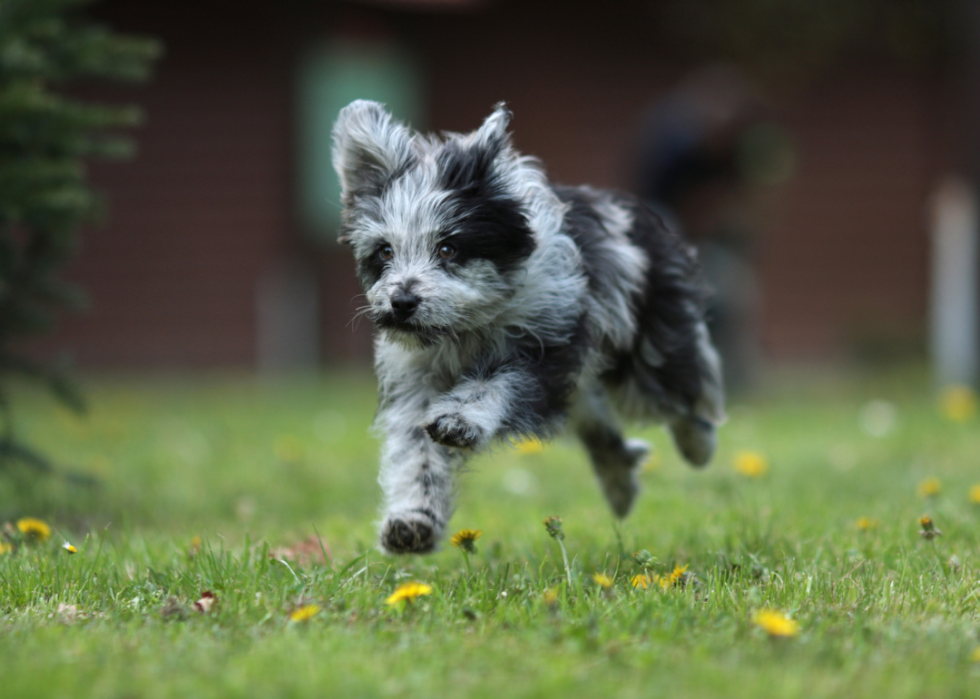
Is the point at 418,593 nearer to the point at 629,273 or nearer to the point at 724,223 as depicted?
the point at 629,273

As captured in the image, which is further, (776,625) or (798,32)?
(798,32)

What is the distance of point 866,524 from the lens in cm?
371

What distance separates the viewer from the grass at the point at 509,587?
2230mm

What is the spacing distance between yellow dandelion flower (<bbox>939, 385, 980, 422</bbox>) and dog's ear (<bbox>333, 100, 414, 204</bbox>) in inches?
187

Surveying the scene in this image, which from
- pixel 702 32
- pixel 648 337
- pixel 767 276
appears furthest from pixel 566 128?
pixel 648 337

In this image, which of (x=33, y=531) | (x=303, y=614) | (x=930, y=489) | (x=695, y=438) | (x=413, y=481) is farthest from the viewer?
(x=695, y=438)

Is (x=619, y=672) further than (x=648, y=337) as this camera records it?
No

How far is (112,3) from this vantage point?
11.7m

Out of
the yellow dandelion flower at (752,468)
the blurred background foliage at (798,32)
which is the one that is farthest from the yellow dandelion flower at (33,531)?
the blurred background foliage at (798,32)

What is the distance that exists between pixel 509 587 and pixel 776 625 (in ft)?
2.69

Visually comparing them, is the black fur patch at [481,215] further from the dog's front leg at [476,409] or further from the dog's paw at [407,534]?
the dog's paw at [407,534]

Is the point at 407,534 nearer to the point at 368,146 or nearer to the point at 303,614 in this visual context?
the point at 303,614

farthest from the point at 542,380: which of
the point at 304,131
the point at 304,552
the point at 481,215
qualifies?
the point at 304,131

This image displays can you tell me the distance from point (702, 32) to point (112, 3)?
6.52 metres
